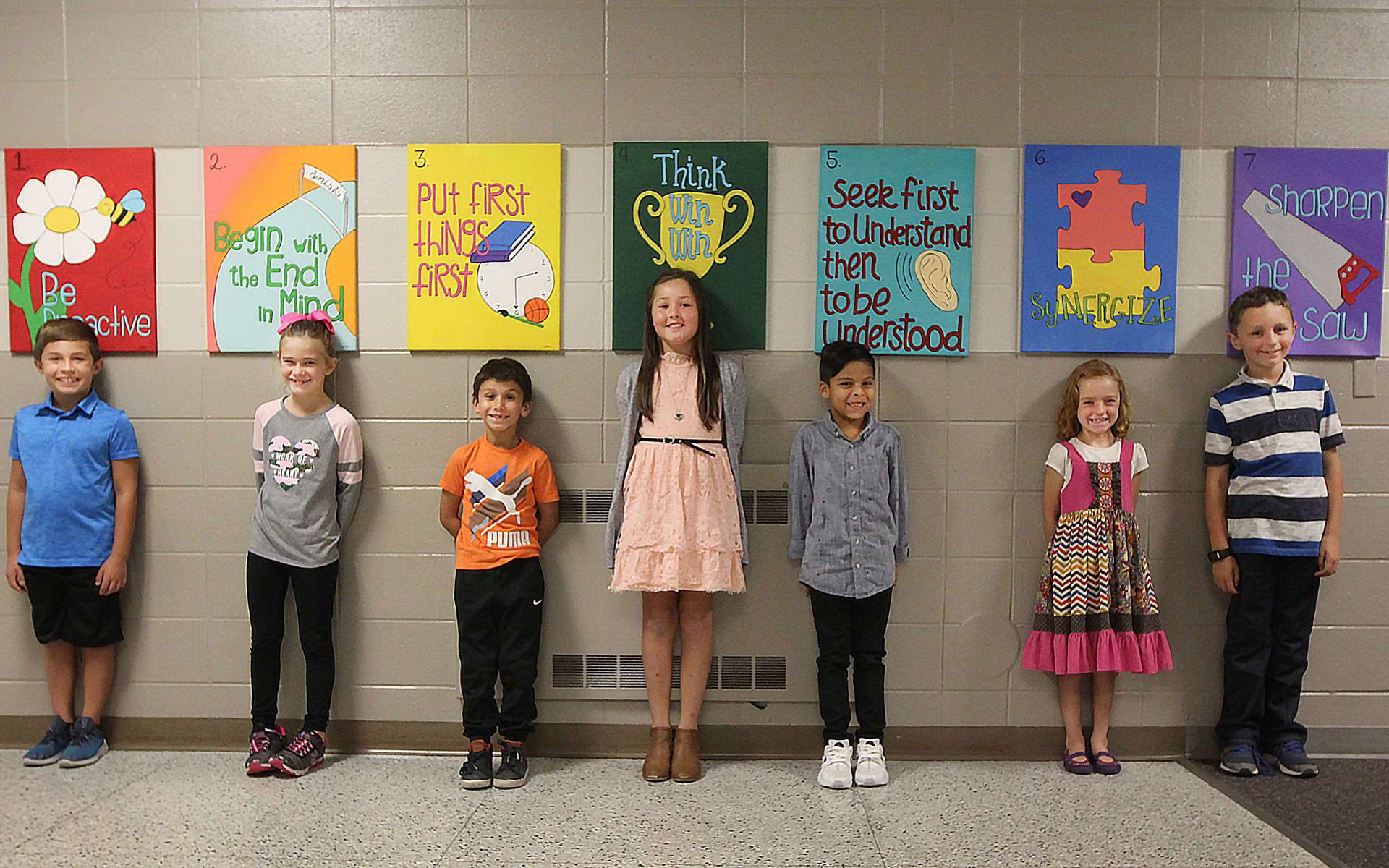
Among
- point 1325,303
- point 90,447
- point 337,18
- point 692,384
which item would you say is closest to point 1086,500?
point 1325,303

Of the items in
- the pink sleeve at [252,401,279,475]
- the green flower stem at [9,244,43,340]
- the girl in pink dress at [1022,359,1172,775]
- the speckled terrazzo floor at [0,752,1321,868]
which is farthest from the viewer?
the green flower stem at [9,244,43,340]

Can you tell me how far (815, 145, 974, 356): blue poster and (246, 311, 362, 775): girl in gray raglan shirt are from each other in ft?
5.37

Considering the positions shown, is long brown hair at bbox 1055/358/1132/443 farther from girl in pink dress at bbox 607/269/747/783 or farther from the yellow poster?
the yellow poster

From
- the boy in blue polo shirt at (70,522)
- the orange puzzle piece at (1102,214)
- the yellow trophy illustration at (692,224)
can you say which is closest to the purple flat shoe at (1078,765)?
the orange puzzle piece at (1102,214)

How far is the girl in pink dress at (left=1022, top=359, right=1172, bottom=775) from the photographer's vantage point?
9.97 feet

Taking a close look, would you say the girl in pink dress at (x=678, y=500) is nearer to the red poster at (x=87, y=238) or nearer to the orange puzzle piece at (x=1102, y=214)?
the orange puzzle piece at (x=1102, y=214)

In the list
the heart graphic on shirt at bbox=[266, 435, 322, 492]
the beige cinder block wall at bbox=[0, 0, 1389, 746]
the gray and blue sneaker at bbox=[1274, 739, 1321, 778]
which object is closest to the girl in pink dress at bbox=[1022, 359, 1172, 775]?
the beige cinder block wall at bbox=[0, 0, 1389, 746]

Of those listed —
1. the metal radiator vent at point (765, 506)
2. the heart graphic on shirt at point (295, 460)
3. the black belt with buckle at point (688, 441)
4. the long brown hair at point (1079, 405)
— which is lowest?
the metal radiator vent at point (765, 506)

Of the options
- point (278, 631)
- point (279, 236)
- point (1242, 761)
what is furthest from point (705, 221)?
point (1242, 761)

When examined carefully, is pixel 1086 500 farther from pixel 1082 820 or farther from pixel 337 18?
pixel 337 18

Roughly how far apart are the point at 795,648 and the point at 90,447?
241 centimetres

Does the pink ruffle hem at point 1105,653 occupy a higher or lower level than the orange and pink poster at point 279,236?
lower

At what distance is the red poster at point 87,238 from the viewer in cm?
322

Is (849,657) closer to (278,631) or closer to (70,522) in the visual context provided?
(278,631)
